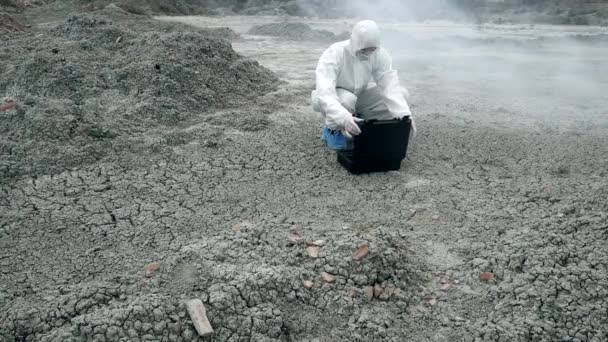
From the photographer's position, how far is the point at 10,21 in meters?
10.5

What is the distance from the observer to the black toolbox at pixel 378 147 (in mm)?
3791

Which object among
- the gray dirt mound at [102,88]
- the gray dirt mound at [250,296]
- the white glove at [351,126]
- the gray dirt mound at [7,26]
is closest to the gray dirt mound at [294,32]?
the gray dirt mound at [7,26]

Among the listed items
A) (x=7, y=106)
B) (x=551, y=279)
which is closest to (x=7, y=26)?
(x=7, y=106)

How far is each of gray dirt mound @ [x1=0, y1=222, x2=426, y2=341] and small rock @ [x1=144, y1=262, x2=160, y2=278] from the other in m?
0.04

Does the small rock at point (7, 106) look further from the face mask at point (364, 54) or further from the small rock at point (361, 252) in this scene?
the small rock at point (361, 252)

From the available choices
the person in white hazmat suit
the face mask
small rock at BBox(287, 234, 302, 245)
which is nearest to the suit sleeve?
the person in white hazmat suit

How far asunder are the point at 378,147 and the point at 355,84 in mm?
710

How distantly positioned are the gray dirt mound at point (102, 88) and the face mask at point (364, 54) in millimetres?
1897

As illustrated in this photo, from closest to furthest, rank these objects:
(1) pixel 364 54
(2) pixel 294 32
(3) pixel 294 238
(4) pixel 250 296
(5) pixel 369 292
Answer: (4) pixel 250 296 → (5) pixel 369 292 → (3) pixel 294 238 → (1) pixel 364 54 → (2) pixel 294 32

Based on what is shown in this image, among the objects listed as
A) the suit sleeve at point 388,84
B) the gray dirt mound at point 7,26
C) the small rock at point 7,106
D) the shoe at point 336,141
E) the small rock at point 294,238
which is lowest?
the small rock at point 294,238

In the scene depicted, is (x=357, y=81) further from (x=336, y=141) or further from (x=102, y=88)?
(x=102, y=88)

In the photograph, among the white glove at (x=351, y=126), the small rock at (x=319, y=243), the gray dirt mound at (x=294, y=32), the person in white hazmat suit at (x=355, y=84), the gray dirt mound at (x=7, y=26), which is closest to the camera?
the small rock at (x=319, y=243)

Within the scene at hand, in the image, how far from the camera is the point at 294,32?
12.9 meters

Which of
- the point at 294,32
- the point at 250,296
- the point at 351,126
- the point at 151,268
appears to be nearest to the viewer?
the point at 250,296
